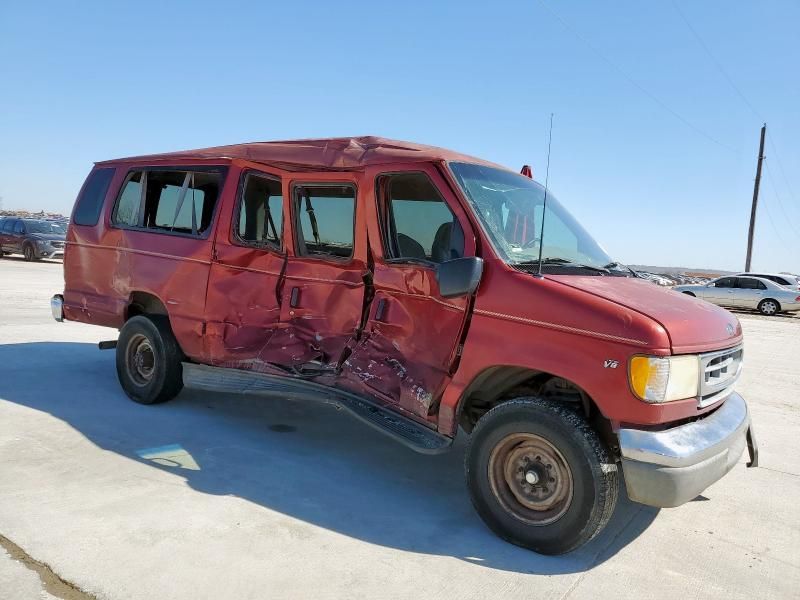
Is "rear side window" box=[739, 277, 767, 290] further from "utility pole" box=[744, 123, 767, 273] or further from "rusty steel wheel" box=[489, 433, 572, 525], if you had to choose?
"rusty steel wheel" box=[489, 433, 572, 525]

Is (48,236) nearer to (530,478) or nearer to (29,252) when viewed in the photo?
(29,252)

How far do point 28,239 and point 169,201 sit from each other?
75.7 feet

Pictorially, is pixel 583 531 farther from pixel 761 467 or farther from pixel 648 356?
pixel 761 467

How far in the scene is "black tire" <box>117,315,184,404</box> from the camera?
5.59 metres

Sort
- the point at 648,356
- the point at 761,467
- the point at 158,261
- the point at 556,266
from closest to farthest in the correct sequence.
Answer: the point at 648,356, the point at 556,266, the point at 761,467, the point at 158,261

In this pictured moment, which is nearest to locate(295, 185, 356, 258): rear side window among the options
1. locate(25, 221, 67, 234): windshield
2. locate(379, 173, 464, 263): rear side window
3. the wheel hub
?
locate(379, 173, 464, 263): rear side window

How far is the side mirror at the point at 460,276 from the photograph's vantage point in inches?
139

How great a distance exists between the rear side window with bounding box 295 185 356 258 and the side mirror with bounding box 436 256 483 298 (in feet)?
3.94

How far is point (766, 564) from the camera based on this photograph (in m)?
3.40

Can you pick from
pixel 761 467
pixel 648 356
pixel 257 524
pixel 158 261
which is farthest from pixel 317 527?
pixel 761 467

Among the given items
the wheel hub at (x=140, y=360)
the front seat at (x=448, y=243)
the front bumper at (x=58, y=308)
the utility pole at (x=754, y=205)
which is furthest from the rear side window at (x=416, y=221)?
the utility pole at (x=754, y=205)

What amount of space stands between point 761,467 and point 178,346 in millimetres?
5266

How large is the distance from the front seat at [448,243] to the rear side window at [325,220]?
0.83m

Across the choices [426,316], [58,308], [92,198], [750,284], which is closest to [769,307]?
[750,284]
